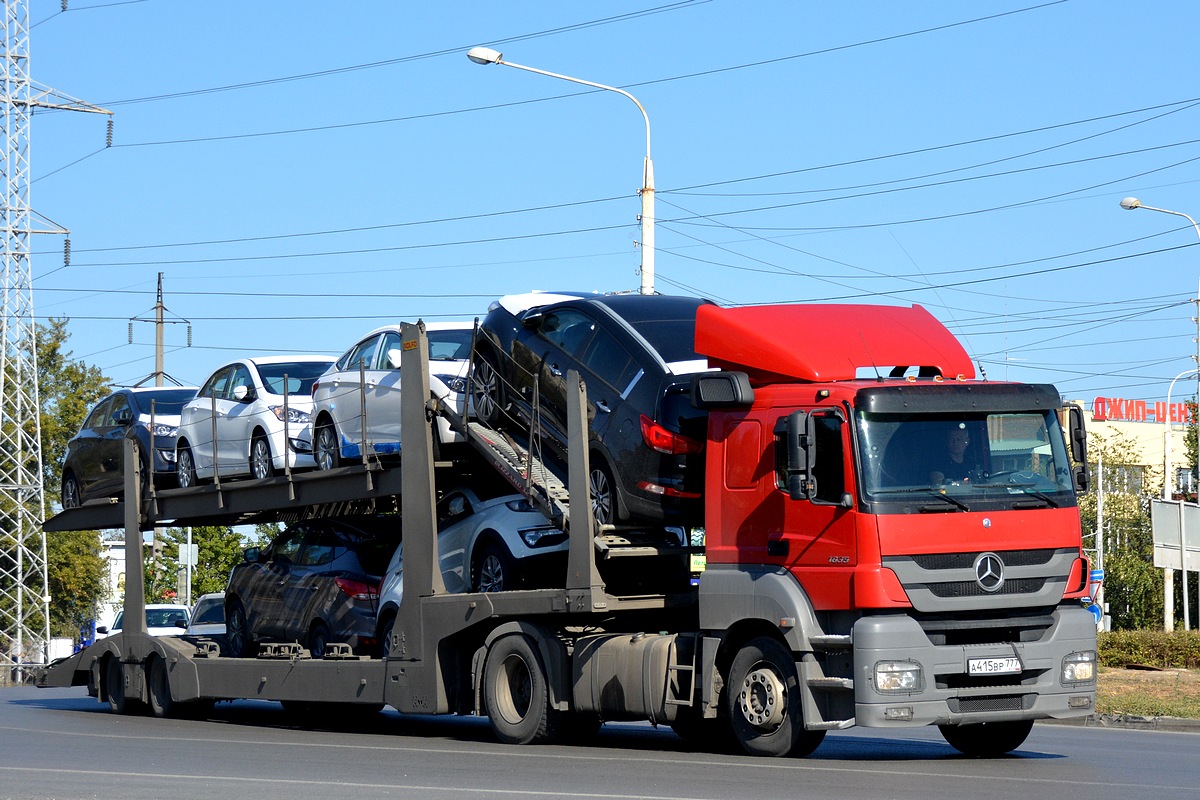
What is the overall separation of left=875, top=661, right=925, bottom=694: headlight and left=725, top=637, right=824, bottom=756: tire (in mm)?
654

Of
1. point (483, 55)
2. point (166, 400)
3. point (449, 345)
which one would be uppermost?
point (483, 55)

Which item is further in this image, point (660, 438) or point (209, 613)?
point (209, 613)

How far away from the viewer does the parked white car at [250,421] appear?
1623cm

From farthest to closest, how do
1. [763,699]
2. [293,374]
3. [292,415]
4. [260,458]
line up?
[293,374] < [260,458] < [292,415] < [763,699]

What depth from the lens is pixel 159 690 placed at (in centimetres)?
1775

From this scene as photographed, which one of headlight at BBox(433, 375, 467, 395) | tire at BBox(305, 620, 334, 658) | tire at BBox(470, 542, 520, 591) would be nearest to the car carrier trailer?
tire at BBox(470, 542, 520, 591)

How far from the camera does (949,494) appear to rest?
1052 cm

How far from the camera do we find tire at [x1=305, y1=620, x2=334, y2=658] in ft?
51.6

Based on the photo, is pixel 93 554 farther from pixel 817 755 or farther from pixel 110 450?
pixel 817 755

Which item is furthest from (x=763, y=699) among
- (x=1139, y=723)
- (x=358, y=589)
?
(x=1139, y=723)

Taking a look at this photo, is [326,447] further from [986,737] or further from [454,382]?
[986,737]

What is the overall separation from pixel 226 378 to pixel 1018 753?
31.8 feet

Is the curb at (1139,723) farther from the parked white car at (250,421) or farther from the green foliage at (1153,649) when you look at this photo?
the parked white car at (250,421)

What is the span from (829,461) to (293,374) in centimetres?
804
